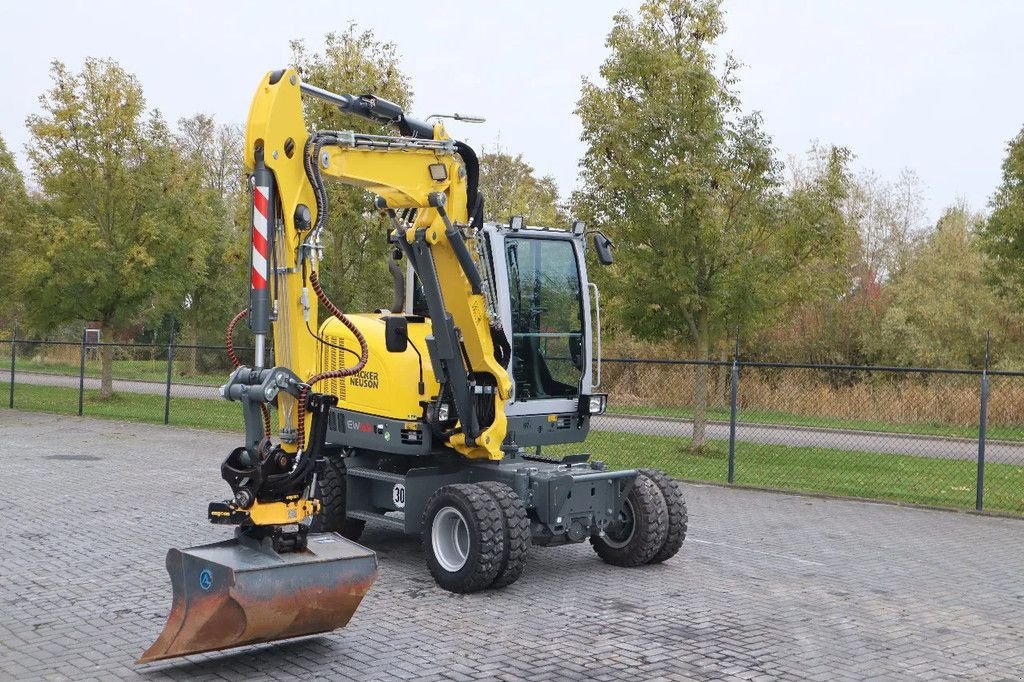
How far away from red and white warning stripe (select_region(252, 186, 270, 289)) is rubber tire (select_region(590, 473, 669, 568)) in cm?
397

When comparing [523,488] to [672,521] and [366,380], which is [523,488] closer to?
[672,521]

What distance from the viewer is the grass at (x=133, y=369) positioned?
1535 inches

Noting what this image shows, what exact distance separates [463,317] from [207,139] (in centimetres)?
5727

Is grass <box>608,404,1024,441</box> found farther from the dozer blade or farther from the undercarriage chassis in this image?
the dozer blade

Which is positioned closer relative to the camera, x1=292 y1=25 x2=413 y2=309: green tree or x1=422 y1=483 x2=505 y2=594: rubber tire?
x1=422 y1=483 x2=505 y2=594: rubber tire

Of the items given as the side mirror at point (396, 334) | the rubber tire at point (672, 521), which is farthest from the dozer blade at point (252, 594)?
the rubber tire at point (672, 521)

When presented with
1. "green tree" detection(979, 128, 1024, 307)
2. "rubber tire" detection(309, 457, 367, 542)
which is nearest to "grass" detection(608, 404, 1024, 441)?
"green tree" detection(979, 128, 1024, 307)

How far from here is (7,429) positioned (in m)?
22.0

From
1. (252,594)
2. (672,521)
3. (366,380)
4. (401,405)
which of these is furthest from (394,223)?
(252,594)

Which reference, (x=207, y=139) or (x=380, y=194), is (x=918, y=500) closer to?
(x=380, y=194)

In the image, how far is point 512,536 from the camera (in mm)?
Answer: 8844

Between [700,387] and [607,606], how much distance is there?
9.98 metres

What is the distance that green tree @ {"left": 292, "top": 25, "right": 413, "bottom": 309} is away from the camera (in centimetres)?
2289

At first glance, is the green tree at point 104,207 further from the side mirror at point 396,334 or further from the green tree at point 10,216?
the side mirror at point 396,334
